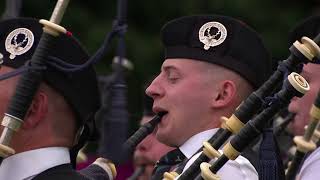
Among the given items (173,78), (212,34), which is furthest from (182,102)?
(212,34)

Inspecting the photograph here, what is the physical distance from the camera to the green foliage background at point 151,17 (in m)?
12.0

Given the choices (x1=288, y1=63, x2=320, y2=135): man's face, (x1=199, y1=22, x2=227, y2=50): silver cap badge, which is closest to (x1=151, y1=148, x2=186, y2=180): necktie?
(x1=199, y1=22, x2=227, y2=50): silver cap badge

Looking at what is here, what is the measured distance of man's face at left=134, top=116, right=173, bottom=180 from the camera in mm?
6812

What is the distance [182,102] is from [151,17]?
8.11m

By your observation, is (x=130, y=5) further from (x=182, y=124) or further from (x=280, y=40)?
(x=182, y=124)

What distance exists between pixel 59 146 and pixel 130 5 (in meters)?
8.75

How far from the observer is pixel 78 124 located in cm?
434

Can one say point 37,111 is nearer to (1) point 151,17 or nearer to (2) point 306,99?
Answer: (2) point 306,99

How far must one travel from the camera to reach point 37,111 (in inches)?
166

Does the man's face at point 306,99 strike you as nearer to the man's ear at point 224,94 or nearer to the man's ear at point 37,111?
the man's ear at point 224,94

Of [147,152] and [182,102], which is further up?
[182,102]

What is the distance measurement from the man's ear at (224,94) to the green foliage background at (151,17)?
6.33 m

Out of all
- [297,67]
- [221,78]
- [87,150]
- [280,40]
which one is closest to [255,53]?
[221,78]

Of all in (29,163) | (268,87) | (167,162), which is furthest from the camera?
(167,162)
